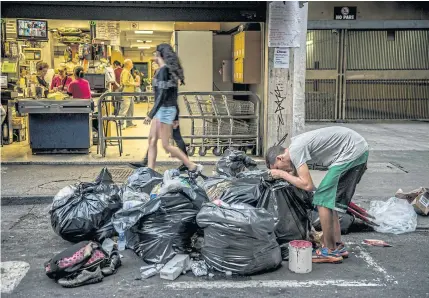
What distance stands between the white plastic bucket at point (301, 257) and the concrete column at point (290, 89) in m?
4.66

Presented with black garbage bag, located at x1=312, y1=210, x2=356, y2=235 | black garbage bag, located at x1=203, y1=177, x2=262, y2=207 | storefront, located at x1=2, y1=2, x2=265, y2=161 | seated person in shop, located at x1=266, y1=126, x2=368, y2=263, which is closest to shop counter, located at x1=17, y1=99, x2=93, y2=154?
storefront, located at x1=2, y1=2, x2=265, y2=161

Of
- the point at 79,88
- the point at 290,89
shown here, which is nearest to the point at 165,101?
the point at 290,89

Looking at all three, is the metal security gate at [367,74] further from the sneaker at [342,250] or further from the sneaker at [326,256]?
the sneaker at [326,256]

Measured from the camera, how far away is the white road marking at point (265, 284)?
4.30m

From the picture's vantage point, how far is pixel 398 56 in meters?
17.3

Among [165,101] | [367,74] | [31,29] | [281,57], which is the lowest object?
[165,101]

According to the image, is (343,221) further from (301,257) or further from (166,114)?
(166,114)

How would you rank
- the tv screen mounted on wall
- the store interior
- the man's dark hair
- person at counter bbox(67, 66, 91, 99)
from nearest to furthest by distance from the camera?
the man's dark hair
the store interior
person at counter bbox(67, 66, 91, 99)
the tv screen mounted on wall

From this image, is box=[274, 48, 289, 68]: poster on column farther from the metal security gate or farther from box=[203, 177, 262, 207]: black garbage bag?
the metal security gate

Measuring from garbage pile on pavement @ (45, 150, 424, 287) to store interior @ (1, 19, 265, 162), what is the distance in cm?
429

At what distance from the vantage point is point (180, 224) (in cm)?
482

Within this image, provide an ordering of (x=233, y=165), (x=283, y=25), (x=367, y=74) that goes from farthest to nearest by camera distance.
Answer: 1. (x=367, y=74)
2. (x=283, y=25)
3. (x=233, y=165)

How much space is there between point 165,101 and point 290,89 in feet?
9.16

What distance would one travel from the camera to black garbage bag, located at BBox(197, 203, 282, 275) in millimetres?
4457
